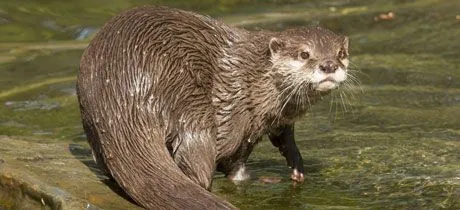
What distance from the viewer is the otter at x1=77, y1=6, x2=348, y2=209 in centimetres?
508

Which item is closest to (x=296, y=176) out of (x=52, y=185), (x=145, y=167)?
(x=145, y=167)

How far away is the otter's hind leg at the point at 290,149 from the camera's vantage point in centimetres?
597

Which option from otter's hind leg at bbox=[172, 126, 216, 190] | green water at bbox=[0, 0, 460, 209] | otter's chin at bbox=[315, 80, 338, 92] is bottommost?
green water at bbox=[0, 0, 460, 209]

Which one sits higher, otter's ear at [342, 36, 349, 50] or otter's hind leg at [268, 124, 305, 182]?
otter's ear at [342, 36, 349, 50]

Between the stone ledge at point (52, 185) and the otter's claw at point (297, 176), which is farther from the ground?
the stone ledge at point (52, 185)

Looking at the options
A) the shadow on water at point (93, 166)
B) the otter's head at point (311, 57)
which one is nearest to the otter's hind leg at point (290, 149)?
the otter's head at point (311, 57)

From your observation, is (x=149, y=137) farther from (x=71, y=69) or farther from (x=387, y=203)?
(x=71, y=69)

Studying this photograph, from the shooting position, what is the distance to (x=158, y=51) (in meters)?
5.40

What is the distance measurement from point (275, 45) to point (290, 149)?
583 millimetres

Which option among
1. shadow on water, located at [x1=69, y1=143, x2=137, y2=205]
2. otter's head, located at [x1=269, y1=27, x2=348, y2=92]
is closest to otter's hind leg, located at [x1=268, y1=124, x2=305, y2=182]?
otter's head, located at [x1=269, y1=27, x2=348, y2=92]

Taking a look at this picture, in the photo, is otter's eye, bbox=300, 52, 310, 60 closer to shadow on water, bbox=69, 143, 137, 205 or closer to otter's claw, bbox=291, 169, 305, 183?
otter's claw, bbox=291, 169, 305, 183

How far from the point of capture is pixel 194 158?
17.8 ft

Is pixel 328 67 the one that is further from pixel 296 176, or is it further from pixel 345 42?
pixel 296 176

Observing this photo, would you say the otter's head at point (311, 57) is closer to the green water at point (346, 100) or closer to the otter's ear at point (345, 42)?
the otter's ear at point (345, 42)
